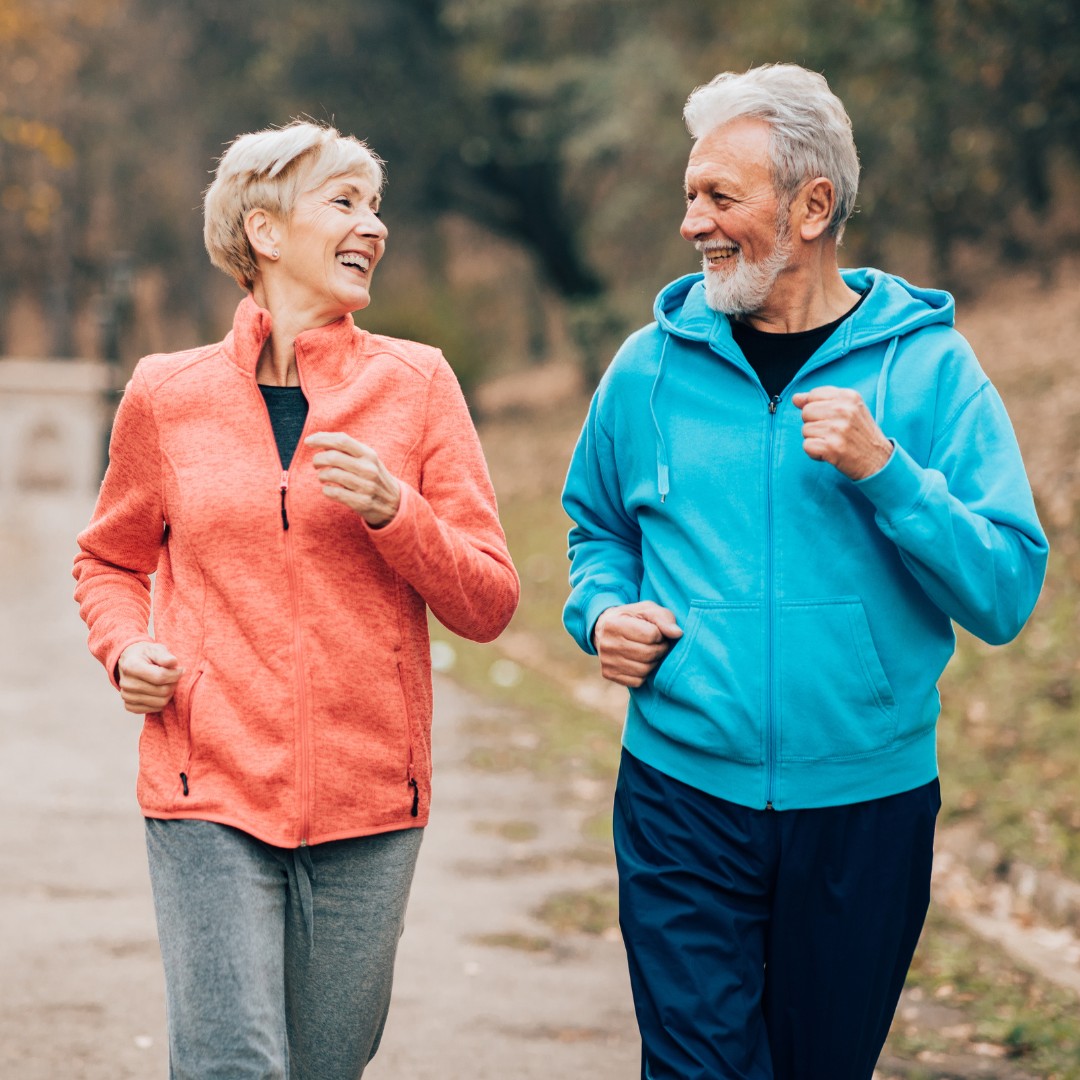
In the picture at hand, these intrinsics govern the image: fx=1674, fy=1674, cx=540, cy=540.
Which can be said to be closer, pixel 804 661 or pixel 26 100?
pixel 804 661

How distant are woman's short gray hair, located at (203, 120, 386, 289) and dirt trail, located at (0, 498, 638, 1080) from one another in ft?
9.07

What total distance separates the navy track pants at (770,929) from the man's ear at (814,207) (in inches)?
43.2

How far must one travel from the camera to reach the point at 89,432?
24812mm

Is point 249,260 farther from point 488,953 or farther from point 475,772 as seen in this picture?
point 475,772

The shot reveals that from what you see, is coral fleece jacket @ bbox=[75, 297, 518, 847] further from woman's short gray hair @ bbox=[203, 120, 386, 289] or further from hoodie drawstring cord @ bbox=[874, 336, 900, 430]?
hoodie drawstring cord @ bbox=[874, 336, 900, 430]

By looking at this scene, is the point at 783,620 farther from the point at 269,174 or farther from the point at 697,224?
the point at 269,174

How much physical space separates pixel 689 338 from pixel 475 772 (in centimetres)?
599

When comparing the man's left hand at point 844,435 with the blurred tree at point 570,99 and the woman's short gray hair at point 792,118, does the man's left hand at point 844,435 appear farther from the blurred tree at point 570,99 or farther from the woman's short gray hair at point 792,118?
the blurred tree at point 570,99

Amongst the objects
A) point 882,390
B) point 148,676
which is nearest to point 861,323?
point 882,390

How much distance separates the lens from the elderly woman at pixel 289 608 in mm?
3037

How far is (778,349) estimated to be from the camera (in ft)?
10.8

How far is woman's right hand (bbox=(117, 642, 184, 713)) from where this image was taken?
120 inches

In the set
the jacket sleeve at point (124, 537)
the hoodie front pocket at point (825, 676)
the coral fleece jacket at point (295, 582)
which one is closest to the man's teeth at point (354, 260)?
the coral fleece jacket at point (295, 582)

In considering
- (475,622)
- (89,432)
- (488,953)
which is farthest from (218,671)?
(89,432)
